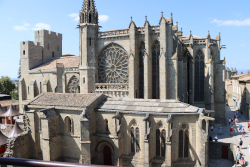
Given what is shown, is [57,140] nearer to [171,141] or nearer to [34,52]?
[171,141]

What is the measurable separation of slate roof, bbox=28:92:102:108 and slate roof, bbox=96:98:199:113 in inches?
59.6

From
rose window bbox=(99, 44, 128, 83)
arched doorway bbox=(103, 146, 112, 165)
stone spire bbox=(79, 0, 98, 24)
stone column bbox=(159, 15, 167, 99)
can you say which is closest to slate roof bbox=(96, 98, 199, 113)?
arched doorway bbox=(103, 146, 112, 165)

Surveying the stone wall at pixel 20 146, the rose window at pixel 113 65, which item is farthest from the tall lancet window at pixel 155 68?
the stone wall at pixel 20 146

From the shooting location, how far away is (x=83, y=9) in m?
31.2

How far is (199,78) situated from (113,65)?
1474cm

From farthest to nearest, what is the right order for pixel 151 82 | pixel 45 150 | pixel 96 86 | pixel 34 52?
pixel 34 52 < pixel 96 86 < pixel 151 82 < pixel 45 150

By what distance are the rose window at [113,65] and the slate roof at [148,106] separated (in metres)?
8.74

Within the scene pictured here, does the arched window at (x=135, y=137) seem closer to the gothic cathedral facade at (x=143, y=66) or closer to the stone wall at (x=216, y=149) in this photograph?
the gothic cathedral facade at (x=143, y=66)

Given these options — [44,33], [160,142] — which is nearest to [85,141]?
[160,142]

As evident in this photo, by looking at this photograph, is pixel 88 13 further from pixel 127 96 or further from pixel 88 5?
pixel 127 96

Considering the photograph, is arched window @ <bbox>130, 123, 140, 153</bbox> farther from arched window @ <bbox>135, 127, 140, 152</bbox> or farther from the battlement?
the battlement

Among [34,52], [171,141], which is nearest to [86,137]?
[171,141]

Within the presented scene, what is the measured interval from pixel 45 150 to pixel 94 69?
14.0 metres

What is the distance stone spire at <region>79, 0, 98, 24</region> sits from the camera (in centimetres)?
3089
